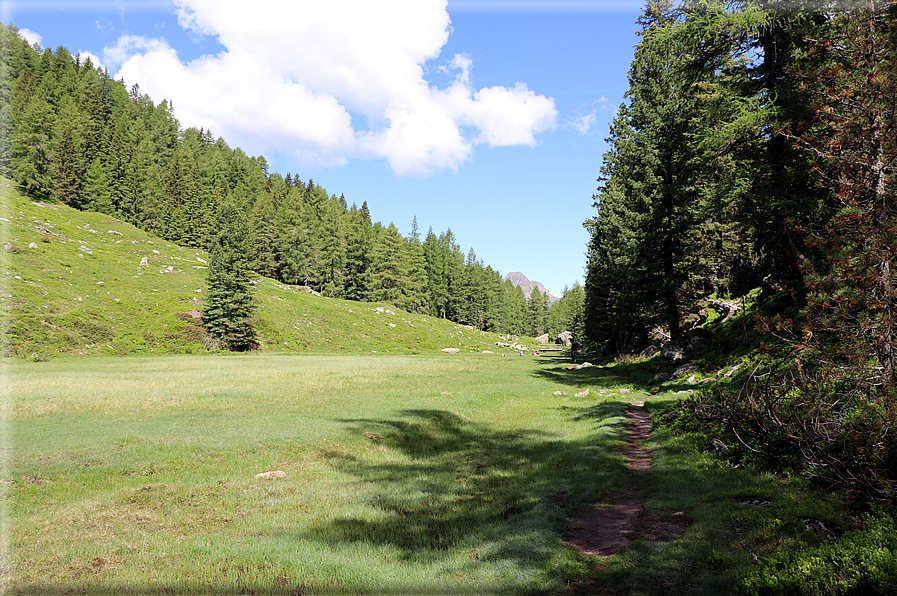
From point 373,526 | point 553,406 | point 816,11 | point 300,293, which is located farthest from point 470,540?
point 300,293

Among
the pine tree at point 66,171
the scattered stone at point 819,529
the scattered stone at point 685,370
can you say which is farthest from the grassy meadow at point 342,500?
the pine tree at point 66,171

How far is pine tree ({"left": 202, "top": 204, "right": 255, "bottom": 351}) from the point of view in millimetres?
52812

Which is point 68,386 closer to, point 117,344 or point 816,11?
point 117,344

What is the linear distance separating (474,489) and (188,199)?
10676cm

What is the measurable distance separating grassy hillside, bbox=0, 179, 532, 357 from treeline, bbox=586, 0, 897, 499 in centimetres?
4470

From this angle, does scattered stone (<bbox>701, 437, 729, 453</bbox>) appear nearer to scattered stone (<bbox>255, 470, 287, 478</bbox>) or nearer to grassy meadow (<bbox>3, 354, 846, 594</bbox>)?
grassy meadow (<bbox>3, 354, 846, 594</bbox>)

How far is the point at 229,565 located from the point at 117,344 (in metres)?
49.1

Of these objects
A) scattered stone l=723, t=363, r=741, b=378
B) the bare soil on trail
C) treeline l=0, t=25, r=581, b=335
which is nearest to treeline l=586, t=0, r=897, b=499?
scattered stone l=723, t=363, r=741, b=378

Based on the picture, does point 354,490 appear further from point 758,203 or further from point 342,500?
point 758,203

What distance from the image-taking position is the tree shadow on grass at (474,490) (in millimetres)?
8031

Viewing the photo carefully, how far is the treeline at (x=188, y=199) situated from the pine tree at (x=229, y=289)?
9.79m

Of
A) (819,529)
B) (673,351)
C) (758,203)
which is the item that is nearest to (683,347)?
(673,351)

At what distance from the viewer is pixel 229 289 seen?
53.9 metres

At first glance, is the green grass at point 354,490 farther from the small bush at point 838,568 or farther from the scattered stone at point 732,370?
the scattered stone at point 732,370
